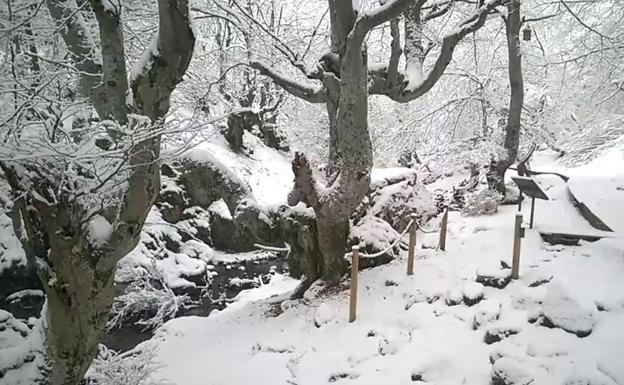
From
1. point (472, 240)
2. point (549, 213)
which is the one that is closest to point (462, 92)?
point (549, 213)

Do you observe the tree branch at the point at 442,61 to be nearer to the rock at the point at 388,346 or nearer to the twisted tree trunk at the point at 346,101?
the twisted tree trunk at the point at 346,101

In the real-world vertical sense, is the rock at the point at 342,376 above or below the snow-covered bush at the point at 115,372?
below


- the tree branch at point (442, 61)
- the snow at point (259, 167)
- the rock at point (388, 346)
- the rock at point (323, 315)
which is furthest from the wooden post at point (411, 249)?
the snow at point (259, 167)

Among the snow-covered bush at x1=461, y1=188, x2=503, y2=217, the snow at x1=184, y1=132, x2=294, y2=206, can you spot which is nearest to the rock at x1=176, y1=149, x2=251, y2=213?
the snow at x1=184, y1=132, x2=294, y2=206

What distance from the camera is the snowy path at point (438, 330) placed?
189 inches

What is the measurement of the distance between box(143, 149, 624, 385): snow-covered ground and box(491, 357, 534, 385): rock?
0.01 metres

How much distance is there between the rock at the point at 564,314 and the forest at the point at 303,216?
0.11 ft

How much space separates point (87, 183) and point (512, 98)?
868cm

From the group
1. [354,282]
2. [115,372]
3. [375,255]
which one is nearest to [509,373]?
[354,282]

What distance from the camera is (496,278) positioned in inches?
243

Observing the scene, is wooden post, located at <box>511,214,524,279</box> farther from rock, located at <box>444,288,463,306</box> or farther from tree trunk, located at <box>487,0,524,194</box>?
tree trunk, located at <box>487,0,524,194</box>

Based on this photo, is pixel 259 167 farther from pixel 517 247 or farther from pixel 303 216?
pixel 517 247

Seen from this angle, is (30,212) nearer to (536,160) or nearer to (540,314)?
(540,314)

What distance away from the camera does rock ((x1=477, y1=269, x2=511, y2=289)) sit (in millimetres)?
6074
